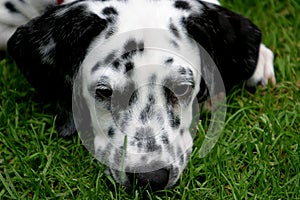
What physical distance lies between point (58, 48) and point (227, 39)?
42.4 inches

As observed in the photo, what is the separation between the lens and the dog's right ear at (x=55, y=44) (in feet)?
13.9

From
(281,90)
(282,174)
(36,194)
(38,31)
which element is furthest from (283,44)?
(36,194)

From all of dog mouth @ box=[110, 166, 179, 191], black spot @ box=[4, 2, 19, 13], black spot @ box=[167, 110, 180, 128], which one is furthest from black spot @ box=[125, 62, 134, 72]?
black spot @ box=[4, 2, 19, 13]

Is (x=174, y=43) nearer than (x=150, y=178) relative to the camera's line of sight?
No

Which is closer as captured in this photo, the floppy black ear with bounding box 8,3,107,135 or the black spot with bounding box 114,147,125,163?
the black spot with bounding box 114,147,125,163

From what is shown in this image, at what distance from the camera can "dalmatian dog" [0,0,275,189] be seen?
156 inches

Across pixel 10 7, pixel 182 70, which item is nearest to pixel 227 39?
pixel 182 70

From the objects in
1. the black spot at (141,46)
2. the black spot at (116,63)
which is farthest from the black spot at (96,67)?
the black spot at (141,46)

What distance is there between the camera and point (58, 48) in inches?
171

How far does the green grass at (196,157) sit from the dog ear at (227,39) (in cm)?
28

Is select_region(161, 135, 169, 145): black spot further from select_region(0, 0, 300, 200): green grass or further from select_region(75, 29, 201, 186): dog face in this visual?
select_region(0, 0, 300, 200): green grass

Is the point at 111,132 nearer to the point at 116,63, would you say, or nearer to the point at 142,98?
the point at 142,98

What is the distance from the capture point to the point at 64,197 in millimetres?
4098

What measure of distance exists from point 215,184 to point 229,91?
931mm
